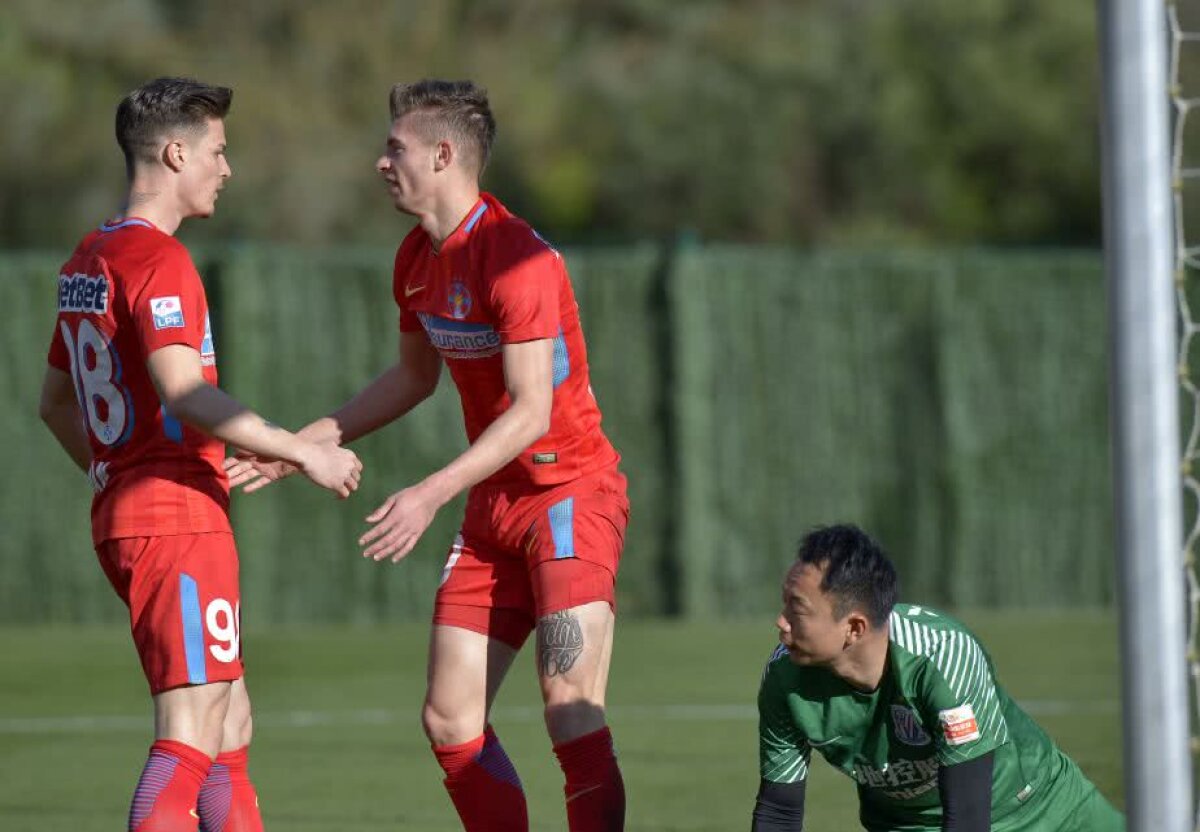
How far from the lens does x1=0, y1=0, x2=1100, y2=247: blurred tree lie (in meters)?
24.7

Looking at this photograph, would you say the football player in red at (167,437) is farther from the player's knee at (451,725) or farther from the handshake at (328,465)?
the player's knee at (451,725)

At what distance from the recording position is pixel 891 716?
481 centimetres

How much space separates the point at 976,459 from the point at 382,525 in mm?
9593

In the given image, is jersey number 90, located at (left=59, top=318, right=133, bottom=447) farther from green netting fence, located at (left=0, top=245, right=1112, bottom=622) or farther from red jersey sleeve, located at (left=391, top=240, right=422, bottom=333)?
green netting fence, located at (left=0, top=245, right=1112, bottom=622)

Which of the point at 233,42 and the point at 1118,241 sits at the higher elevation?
the point at 233,42

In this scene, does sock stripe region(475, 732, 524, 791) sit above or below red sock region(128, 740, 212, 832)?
below

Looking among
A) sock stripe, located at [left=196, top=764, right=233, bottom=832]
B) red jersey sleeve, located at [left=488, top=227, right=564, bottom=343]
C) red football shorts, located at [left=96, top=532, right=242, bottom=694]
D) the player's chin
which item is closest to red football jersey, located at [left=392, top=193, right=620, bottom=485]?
red jersey sleeve, located at [left=488, top=227, right=564, bottom=343]

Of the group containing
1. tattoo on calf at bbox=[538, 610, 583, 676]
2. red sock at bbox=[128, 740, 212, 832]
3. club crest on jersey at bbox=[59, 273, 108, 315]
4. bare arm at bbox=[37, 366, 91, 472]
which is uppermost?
club crest on jersey at bbox=[59, 273, 108, 315]

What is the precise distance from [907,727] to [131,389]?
2.17 m

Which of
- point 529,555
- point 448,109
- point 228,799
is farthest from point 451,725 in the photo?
point 448,109

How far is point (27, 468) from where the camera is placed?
536 inches

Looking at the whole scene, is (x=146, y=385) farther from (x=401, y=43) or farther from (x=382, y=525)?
(x=401, y=43)

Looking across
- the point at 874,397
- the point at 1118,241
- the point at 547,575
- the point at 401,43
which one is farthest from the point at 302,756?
the point at 401,43

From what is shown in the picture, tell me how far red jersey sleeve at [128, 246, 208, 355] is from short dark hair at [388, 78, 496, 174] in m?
0.80
